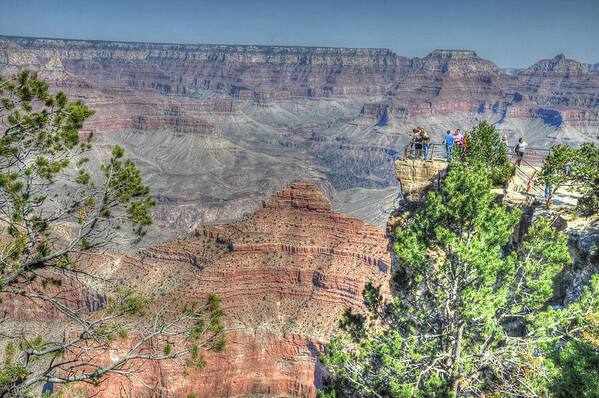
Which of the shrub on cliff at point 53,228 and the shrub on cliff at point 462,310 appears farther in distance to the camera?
the shrub on cliff at point 462,310

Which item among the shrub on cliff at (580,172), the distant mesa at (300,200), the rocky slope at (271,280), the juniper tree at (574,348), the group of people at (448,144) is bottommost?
the rocky slope at (271,280)

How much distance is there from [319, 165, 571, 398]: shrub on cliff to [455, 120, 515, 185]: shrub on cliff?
9.69 metres

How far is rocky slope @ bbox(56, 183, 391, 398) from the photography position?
138 ft

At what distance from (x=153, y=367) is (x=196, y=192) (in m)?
126

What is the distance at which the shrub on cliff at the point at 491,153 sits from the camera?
80.7 feet

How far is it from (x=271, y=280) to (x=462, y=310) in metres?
39.7

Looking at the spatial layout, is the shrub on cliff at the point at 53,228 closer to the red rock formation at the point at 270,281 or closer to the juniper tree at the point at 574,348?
the juniper tree at the point at 574,348

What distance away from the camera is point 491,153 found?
81.0 ft

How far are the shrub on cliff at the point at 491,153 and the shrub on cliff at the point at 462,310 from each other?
969 cm

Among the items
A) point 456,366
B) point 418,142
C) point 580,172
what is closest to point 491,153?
point 418,142

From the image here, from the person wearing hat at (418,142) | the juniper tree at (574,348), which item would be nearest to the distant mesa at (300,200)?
the person wearing hat at (418,142)

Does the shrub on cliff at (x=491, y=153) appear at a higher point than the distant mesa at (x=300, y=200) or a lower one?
higher

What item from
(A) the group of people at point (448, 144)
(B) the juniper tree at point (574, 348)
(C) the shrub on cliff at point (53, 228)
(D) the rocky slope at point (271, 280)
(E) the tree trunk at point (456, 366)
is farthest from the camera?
(D) the rocky slope at point (271, 280)

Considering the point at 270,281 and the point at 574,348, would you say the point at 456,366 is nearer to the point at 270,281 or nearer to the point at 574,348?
the point at 574,348
